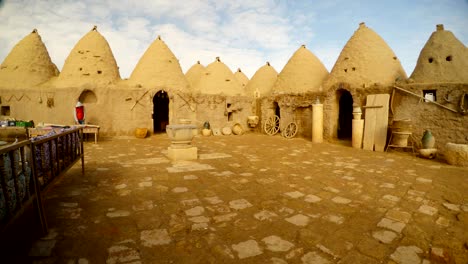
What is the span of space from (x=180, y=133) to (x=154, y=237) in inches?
159

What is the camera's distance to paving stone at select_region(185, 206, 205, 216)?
3217mm

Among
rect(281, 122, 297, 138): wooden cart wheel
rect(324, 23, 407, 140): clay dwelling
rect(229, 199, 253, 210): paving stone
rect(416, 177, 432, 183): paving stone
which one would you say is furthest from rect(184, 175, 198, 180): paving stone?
rect(324, 23, 407, 140): clay dwelling

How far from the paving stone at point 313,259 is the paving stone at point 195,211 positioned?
1482 millimetres

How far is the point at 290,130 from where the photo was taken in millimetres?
13070

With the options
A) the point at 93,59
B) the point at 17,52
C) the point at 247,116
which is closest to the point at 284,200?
the point at 247,116

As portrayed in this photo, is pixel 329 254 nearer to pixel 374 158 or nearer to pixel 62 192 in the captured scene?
pixel 62 192

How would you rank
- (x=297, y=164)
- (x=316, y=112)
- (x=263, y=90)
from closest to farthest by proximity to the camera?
1. (x=297, y=164)
2. (x=316, y=112)
3. (x=263, y=90)

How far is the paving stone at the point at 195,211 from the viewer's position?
127 inches

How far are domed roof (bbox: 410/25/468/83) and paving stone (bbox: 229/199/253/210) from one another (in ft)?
40.0

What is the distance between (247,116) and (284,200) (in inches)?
489

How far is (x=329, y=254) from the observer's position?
7.72 ft

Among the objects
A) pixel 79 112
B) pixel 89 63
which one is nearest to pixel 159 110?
pixel 89 63

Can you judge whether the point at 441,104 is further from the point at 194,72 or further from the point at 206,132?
the point at 194,72

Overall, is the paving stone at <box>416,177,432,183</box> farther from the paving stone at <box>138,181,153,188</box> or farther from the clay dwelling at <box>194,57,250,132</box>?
the clay dwelling at <box>194,57,250,132</box>
